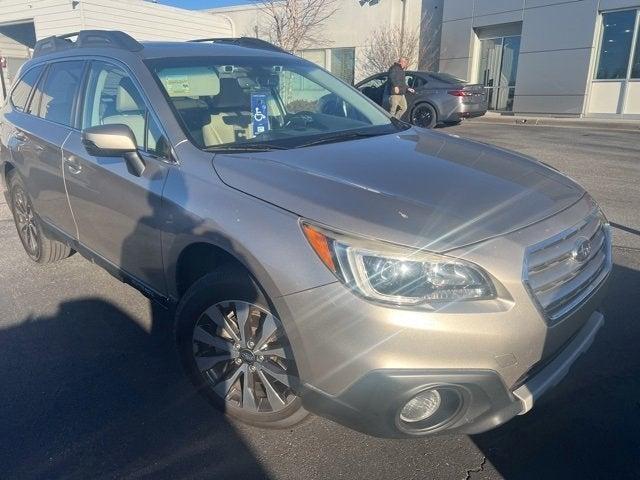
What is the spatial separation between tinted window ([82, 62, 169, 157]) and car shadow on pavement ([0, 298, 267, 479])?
Answer: 128 cm

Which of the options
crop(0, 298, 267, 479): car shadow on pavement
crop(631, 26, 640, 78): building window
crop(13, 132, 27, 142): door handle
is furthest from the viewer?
crop(631, 26, 640, 78): building window

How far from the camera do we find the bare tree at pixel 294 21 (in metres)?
21.2

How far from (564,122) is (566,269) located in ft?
49.7

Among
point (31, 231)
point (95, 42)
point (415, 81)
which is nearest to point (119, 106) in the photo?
point (95, 42)

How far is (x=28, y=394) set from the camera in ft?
9.15

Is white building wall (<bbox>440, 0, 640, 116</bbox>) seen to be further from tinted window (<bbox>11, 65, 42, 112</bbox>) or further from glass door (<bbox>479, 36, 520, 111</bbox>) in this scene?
tinted window (<bbox>11, 65, 42, 112</bbox>)

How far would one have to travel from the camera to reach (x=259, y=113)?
3.19 metres

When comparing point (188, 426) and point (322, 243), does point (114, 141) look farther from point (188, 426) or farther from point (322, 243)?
point (188, 426)

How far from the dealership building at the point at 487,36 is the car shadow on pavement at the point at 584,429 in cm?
1524

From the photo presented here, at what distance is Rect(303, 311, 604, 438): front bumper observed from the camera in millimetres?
1861

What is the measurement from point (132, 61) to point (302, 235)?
68.6 inches

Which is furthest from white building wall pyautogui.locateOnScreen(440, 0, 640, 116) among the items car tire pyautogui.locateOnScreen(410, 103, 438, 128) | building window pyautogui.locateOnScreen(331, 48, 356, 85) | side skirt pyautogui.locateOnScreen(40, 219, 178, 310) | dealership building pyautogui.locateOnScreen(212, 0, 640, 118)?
side skirt pyautogui.locateOnScreen(40, 219, 178, 310)

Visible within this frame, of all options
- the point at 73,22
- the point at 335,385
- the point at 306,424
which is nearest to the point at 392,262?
the point at 335,385

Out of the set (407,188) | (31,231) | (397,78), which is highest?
(397,78)
